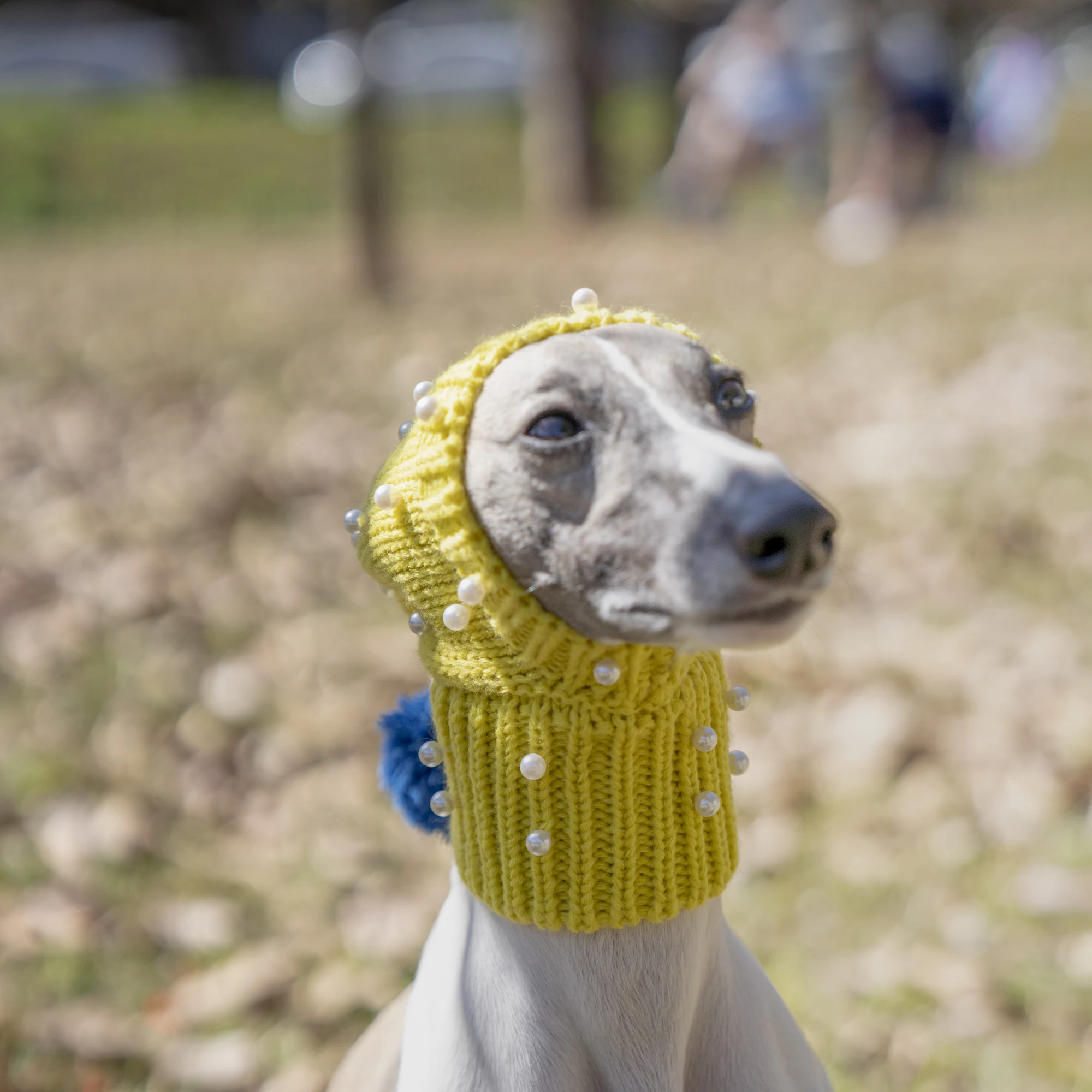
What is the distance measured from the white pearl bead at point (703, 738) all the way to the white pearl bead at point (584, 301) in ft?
1.53

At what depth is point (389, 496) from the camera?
137 centimetres

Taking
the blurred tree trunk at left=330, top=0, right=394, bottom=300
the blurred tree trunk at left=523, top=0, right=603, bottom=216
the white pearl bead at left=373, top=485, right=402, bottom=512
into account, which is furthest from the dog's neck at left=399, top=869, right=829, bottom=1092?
the blurred tree trunk at left=523, top=0, right=603, bottom=216

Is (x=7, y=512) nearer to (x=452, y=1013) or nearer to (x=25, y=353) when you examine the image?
(x=25, y=353)

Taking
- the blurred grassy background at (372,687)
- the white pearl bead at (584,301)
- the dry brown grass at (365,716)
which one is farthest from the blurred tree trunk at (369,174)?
the white pearl bead at (584,301)

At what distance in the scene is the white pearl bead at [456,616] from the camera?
4.26 feet

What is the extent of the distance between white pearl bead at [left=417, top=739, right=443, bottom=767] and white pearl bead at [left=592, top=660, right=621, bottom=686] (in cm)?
24

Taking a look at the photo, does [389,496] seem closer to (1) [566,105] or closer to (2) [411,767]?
(2) [411,767]

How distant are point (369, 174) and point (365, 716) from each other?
4649mm

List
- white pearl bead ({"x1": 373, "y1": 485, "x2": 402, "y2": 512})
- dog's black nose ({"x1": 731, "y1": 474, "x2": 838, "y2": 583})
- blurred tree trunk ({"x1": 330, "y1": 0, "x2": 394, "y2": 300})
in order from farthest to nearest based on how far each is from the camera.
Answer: blurred tree trunk ({"x1": 330, "y1": 0, "x2": 394, "y2": 300}) < white pearl bead ({"x1": 373, "y1": 485, "x2": 402, "y2": 512}) < dog's black nose ({"x1": 731, "y1": 474, "x2": 838, "y2": 583})

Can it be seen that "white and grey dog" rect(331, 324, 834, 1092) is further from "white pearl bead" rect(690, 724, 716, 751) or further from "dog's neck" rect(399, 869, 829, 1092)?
"white pearl bead" rect(690, 724, 716, 751)

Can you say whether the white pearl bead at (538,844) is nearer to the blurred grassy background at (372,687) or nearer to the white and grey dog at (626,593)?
the white and grey dog at (626,593)

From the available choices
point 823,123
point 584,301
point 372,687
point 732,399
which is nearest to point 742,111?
point 823,123

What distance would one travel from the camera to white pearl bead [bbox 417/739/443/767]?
4.71 ft

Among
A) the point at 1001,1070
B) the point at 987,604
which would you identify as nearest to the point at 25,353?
the point at 987,604
